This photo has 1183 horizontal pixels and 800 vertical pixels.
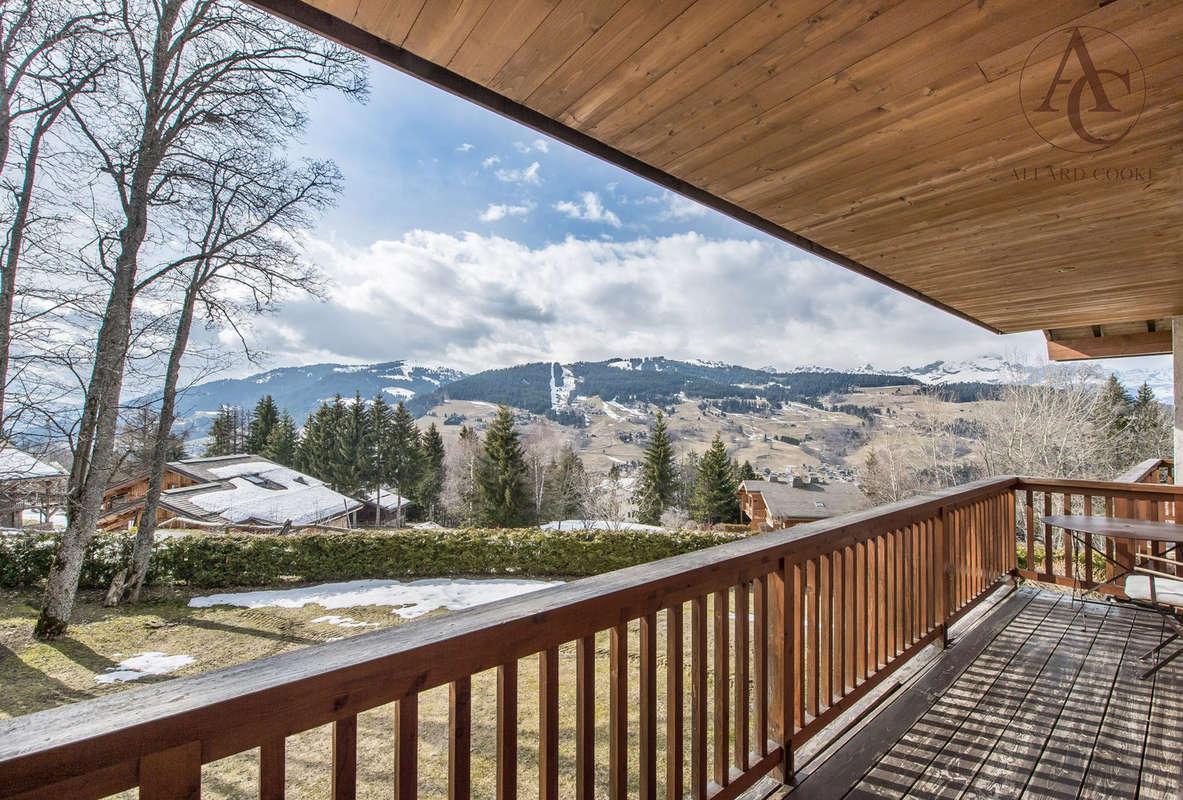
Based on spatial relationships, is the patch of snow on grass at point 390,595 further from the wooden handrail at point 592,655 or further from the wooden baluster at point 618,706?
the wooden baluster at point 618,706

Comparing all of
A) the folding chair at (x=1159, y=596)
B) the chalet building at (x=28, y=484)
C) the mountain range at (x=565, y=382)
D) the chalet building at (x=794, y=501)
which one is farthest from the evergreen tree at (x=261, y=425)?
the folding chair at (x=1159, y=596)

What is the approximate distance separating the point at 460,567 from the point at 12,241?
9.15 metres

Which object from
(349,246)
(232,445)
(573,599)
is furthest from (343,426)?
(573,599)

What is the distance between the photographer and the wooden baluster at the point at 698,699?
153 cm

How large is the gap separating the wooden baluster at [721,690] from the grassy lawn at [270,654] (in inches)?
96.8

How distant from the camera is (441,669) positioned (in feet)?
3.16

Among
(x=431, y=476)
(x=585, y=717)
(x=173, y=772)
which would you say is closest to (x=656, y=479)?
(x=431, y=476)

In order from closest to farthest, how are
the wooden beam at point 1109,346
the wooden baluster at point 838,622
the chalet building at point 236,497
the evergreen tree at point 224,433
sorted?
the wooden baluster at point 838,622, the wooden beam at point 1109,346, the chalet building at point 236,497, the evergreen tree at point 224,433

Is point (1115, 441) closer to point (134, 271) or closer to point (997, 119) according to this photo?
point (997, 119)

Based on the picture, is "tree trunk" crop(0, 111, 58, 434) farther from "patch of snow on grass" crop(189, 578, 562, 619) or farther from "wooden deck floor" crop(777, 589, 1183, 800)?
"wooden deck floor" crop(777, 589, 1183, 800)

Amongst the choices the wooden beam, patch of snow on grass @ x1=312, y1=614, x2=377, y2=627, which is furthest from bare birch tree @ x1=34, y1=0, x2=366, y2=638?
the wooden beam

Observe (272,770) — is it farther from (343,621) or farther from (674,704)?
(343,621)

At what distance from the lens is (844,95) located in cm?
167

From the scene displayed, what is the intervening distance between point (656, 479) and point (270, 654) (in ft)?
77.9
